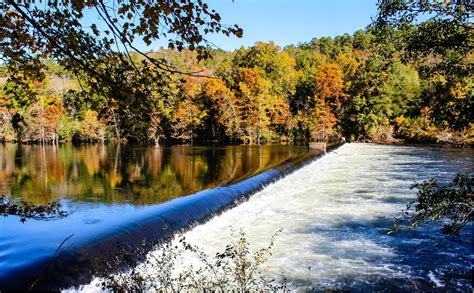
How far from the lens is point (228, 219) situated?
9023 mm

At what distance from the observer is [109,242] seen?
6.26 metres

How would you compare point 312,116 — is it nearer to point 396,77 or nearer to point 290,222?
point 396,77

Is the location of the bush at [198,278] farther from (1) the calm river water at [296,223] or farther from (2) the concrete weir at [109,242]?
(1) the calm river water at [296,223]

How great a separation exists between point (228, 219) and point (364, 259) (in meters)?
3.53

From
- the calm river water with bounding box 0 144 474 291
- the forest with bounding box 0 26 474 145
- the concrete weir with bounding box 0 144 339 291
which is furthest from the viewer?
the forest with bounding box 0 26 474 145

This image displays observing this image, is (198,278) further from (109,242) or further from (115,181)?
(115,181)

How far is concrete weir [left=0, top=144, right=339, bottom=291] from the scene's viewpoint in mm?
4855

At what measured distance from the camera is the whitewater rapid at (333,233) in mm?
5828

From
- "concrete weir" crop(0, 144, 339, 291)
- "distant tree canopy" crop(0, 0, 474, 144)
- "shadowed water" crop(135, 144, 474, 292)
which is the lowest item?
"shadowed water" crop(135, 144, 474, 292)

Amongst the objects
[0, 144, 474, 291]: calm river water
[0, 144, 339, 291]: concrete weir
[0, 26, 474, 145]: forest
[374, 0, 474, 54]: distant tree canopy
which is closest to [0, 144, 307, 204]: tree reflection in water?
[0, 144, 474, 291]: calm river water

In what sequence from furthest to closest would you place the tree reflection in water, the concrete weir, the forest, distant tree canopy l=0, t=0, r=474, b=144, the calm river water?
the forest < the tree reflection in water < the calm river water < the concrete weir < distant tree canopy l=0, t=0, r=474, b=144

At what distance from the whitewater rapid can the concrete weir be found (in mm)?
332

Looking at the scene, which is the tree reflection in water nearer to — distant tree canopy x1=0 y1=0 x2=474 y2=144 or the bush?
distant tree canopy x1=0 y1=0 x2=474 y2=144

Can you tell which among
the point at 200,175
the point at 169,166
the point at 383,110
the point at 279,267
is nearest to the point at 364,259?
the point at 279,267
